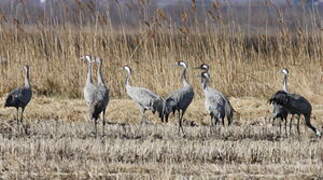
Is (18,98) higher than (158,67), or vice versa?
(158,67)

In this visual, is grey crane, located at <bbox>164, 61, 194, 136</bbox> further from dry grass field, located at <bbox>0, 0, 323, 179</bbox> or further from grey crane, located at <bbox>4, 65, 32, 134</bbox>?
grey crane, located at <bbox>4, 65, 32, 134</bbox>

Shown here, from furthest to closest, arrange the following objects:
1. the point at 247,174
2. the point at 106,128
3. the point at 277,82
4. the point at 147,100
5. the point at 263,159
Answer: the point at 277,82
the point at 147,100
the point at 106,128
the point at 263,159
the point at 247,174

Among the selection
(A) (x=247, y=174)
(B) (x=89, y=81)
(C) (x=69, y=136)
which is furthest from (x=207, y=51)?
(A) (x=247, y=174)

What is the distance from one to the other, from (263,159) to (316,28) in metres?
6.78

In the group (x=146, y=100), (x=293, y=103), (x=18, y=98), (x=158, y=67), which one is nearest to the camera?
(x=293, y=103)

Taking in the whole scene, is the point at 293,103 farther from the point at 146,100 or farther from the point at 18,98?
the point at 18,98

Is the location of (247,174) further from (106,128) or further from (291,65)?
(291,65)

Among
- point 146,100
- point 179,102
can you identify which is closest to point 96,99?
point 146,100

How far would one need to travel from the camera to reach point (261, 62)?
1525 centimetres

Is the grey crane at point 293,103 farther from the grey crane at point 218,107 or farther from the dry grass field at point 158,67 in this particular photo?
the grey crane at point 218,107

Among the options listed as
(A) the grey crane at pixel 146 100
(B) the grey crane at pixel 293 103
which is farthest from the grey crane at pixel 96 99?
(B) the grey crane at pixel 293 103

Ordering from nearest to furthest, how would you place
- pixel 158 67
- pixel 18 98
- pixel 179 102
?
1. pixel 18 98
2. pixel 179 102
3. pixel 158 67

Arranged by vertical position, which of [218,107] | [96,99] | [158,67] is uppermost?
[158,67]

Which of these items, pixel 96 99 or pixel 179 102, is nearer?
pixel 96 99
